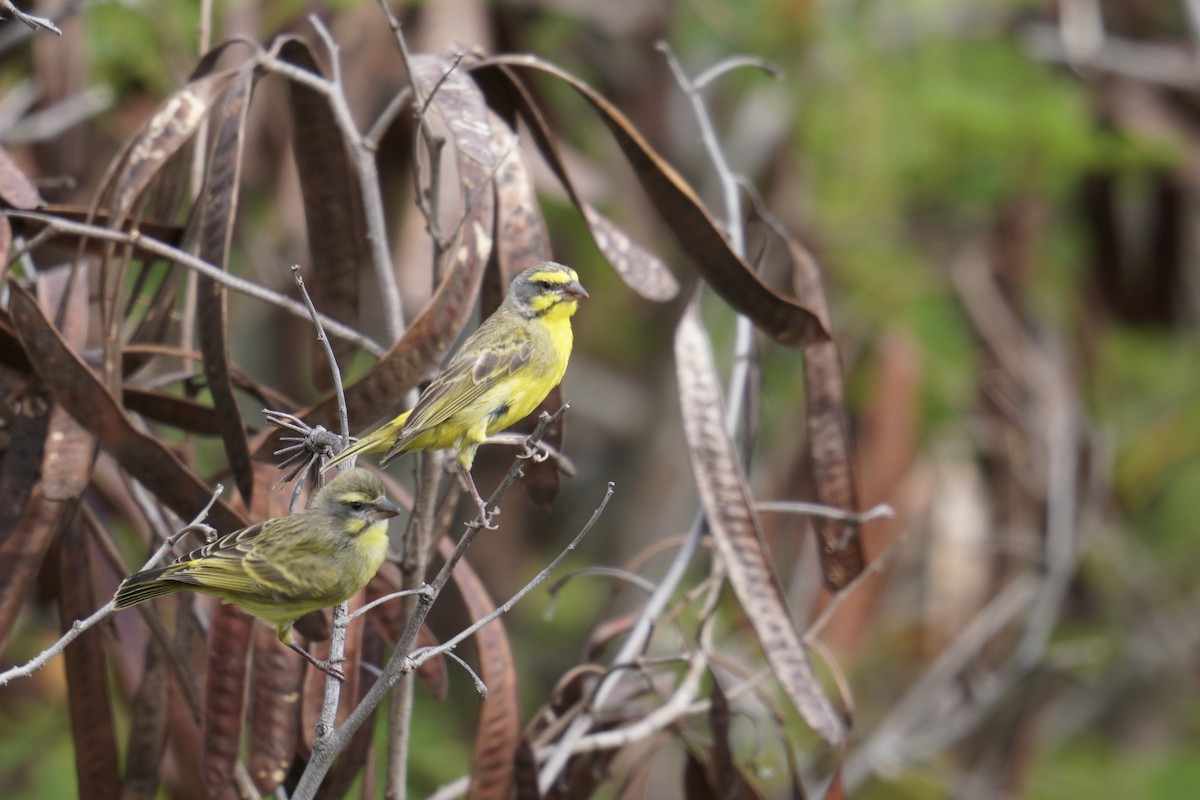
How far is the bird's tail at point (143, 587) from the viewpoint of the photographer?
251cm

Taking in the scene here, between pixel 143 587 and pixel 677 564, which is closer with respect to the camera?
pixel 143 587

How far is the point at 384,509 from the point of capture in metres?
2.62

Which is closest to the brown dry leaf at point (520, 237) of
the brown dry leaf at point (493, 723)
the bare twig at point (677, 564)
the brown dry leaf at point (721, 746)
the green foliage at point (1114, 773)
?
the brown dry leaf at point (493, 723)

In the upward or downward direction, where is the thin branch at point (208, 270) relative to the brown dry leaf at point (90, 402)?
upward

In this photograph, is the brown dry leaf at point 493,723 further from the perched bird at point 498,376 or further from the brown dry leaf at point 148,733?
the brown dry leaf at point 148,733

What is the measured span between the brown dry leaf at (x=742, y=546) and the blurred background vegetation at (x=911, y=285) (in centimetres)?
267

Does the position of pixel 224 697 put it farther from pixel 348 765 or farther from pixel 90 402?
pixel 90 402

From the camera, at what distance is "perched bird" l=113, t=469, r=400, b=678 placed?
2.62m

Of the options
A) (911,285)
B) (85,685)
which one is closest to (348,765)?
(85,685)

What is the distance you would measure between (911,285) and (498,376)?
508 cm

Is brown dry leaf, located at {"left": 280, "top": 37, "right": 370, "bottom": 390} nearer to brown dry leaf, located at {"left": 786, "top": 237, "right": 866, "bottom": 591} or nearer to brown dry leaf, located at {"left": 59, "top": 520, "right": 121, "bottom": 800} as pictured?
brown dry leaf, located at {"left": 59, "top": 520, "right": 121, "bottom": 800}

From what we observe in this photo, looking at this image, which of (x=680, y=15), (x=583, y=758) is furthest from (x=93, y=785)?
(x=680, y=15)

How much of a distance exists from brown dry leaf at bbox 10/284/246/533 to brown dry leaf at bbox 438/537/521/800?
2.21ft

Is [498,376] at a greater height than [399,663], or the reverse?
[498,376]
